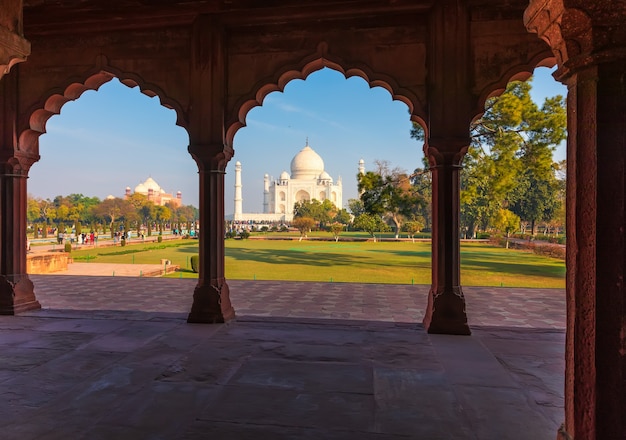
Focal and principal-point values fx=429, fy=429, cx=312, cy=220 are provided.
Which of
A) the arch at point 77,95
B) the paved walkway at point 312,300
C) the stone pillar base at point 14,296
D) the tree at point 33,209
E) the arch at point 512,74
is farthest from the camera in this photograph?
the tree at point 33,209

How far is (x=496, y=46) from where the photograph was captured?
5250 mm

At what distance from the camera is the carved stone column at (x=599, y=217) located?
6.58 ft

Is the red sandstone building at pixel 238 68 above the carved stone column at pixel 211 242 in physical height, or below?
above

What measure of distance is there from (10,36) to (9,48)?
8cm

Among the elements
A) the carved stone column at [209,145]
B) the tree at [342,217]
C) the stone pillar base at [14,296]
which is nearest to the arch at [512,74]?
the carved stone column at [209,145]

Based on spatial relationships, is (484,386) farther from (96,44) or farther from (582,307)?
(96,44)

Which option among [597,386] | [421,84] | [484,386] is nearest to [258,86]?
[421,84]

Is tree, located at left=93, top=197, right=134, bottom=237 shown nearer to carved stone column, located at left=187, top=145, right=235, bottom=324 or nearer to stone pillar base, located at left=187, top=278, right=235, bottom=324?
carved stone column, located at left=187, top=145, right=235, bottom=324

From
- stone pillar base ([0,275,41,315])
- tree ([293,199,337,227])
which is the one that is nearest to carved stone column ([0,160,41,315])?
stone pillar base ([0,275,41,315])

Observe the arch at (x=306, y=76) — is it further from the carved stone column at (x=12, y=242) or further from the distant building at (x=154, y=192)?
the distant building at (x=154, y=192)

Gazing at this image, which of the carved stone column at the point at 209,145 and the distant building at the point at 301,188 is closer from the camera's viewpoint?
the carved stone column at the point at 209,145

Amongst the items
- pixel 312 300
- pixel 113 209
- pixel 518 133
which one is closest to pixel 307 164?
pixel 113 209

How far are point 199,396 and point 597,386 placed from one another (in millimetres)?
2586

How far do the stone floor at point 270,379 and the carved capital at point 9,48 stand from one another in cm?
236
